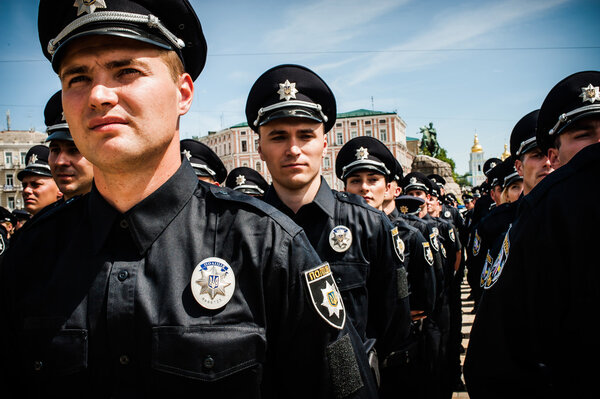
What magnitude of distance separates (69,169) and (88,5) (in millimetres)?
2315

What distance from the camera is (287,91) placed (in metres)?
2.97

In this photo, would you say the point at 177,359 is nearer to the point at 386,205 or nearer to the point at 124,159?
the point at 124,159

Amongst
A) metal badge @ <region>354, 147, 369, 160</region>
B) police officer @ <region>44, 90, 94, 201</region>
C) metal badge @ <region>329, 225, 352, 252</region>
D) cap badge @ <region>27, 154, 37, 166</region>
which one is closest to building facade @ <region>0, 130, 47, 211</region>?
cap badge @ <region>27, 154, 37, 166</region>

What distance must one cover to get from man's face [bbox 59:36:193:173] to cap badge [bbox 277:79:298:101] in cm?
153

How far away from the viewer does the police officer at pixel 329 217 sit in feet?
9.02

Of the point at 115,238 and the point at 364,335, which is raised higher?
the point at 115,238

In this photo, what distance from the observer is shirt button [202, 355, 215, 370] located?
1.31 metres

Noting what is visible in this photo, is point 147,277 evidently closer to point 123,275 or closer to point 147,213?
point 123,275

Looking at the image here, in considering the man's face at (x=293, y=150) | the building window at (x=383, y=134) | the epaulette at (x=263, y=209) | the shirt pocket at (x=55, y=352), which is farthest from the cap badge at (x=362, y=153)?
the building window at (x=383, y=134)

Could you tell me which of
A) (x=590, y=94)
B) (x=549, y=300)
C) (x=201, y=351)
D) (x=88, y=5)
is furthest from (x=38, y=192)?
(x=590, y=94)

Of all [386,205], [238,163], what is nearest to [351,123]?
[238,163]

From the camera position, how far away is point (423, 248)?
168 inches

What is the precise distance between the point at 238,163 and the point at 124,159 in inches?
2967

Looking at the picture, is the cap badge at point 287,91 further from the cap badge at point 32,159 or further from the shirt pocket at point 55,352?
the cap badge at point 32,159
